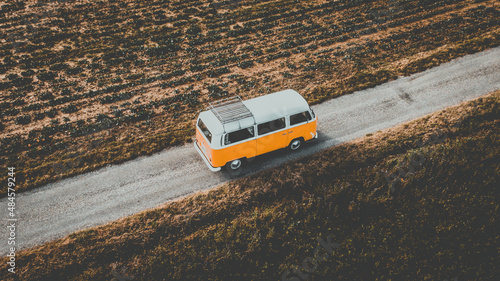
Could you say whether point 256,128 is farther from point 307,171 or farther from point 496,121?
point 496,121

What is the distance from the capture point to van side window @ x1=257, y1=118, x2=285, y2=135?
1484 centimetres

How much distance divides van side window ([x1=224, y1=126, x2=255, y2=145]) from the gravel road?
191 centimetres

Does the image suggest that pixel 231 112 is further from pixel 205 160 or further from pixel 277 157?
pixel 277 157

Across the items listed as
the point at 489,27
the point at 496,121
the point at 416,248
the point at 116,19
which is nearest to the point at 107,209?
the point at 416,248

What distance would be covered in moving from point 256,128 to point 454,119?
1075 cm

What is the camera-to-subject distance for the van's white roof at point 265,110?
47.0 ft

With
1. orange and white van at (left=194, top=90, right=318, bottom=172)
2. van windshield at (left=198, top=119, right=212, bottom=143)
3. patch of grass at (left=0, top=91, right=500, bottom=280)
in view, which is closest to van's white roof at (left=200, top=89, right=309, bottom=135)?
orange and white van at (left=194, top=90, right=318, bottom=172)

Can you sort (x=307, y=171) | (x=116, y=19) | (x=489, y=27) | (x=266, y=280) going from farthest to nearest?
1. (x=116, y=19)
2. (x=489, y=27)
3. (x=307, y=171)
4. (x=266, y=280)

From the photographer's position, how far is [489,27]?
2561cm

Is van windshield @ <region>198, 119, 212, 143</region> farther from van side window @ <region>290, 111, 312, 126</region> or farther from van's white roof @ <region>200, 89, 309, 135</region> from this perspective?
van side window @ <region>290, 111, 312, 126</region>

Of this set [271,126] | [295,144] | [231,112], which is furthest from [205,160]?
[295,144]

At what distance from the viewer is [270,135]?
15.1m

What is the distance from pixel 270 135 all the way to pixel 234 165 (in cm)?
218

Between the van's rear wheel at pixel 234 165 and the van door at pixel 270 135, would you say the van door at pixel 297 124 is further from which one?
the van's rear wheel at pixel 234 165
